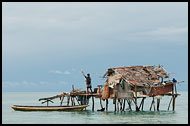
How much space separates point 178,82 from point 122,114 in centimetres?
588

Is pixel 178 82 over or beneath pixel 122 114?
over

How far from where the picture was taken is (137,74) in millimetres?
37469

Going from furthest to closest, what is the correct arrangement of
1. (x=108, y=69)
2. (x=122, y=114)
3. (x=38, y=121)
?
1. (x=108, y=69)
2. (x=122, y=114)
3. (x=38, y=121)

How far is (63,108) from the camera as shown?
3941 cm

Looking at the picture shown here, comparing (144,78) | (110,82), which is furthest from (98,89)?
(144,78)

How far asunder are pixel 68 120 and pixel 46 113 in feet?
19.0

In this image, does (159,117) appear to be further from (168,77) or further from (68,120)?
(68,120)

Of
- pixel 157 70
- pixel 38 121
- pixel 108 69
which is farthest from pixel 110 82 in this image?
pixel 38 121

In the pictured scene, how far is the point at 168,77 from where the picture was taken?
3797 centimetres

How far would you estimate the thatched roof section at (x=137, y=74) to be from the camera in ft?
120

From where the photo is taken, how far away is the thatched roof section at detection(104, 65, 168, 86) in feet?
120

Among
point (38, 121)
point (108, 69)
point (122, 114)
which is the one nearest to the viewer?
point (38, 121)

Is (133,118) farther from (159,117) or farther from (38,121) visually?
(38,121)

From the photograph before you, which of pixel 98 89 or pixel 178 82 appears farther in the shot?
pixel 98 89
